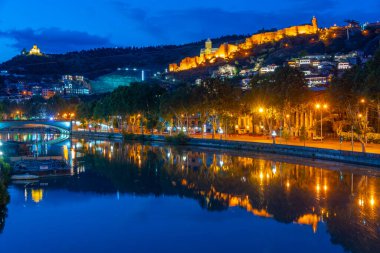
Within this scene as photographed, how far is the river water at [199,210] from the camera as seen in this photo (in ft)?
64.6

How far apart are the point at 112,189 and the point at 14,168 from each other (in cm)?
1064

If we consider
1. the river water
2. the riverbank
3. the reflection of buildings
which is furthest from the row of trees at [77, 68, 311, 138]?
the river water

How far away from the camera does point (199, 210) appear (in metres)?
25.6

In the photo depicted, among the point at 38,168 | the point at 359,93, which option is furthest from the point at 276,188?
the point at 38,168

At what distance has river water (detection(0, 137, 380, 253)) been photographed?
19.7 metres

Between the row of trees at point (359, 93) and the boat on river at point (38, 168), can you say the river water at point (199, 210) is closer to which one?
the boat on river at point (38, 168)

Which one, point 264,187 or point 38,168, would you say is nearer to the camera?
point 264,187

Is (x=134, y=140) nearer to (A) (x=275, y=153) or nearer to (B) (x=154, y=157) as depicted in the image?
(B) (x=154, y=157)

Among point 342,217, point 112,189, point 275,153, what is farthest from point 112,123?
point 342,217

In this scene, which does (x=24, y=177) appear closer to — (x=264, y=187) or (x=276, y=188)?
(x=264, y=187)

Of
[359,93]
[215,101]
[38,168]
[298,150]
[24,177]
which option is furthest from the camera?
[215,101]

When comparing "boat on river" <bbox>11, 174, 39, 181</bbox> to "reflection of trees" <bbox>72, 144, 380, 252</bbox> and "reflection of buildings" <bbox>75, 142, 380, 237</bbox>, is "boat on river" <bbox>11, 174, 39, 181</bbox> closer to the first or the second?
"reflection of trees" <bbox>72, 144, 380, 252</bbox>

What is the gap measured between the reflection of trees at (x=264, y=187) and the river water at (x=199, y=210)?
0.06 meters

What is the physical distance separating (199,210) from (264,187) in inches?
273
